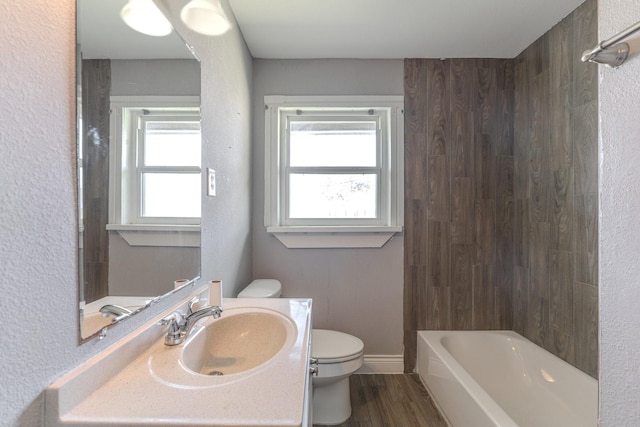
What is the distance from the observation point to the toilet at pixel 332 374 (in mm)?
1599

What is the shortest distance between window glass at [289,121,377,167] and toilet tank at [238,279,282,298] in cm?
89

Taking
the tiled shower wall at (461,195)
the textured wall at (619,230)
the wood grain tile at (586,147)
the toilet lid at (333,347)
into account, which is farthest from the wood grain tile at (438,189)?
the textured wall at (619,230)

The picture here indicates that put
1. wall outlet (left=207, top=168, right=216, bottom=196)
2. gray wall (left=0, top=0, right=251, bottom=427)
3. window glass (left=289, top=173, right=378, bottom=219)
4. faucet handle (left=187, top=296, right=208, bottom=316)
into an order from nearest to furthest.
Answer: gray wall (left=0, top=0, right=251, bottom=427) < faucet handle (left=187, top=296, right=208, bottom=316) < wall outlet (left=207, top=168, right=216, bottom=196) < window glass (left=289, top=173, right=378, bottom=219)

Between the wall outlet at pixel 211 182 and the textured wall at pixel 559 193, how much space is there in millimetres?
1960

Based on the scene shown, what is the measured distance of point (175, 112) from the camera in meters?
1.11

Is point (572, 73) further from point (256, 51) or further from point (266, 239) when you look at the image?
point (266, 239)

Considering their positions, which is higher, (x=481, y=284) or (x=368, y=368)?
(x=481, y=284)

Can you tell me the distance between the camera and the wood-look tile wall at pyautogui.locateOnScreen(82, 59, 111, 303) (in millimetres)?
665

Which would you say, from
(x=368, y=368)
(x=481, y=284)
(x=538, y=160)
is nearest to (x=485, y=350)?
(x=481, y=284)

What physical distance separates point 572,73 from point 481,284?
56.7 inches

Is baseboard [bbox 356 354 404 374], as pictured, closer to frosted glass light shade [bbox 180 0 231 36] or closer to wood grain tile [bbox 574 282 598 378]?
wood grain tile [bbox 574 282 598 378]

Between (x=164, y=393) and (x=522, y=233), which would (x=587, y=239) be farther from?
(x=164, y=393)

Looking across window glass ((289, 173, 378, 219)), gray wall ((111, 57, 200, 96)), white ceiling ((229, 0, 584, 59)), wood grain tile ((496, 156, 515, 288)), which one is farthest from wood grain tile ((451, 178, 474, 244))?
gray wall ((111, 57, 200, 96))

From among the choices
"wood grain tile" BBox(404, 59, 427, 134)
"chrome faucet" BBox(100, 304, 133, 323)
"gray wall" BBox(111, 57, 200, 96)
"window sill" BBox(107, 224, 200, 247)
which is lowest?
"chrome faucet" BBox(100, 304, 133, 323)
